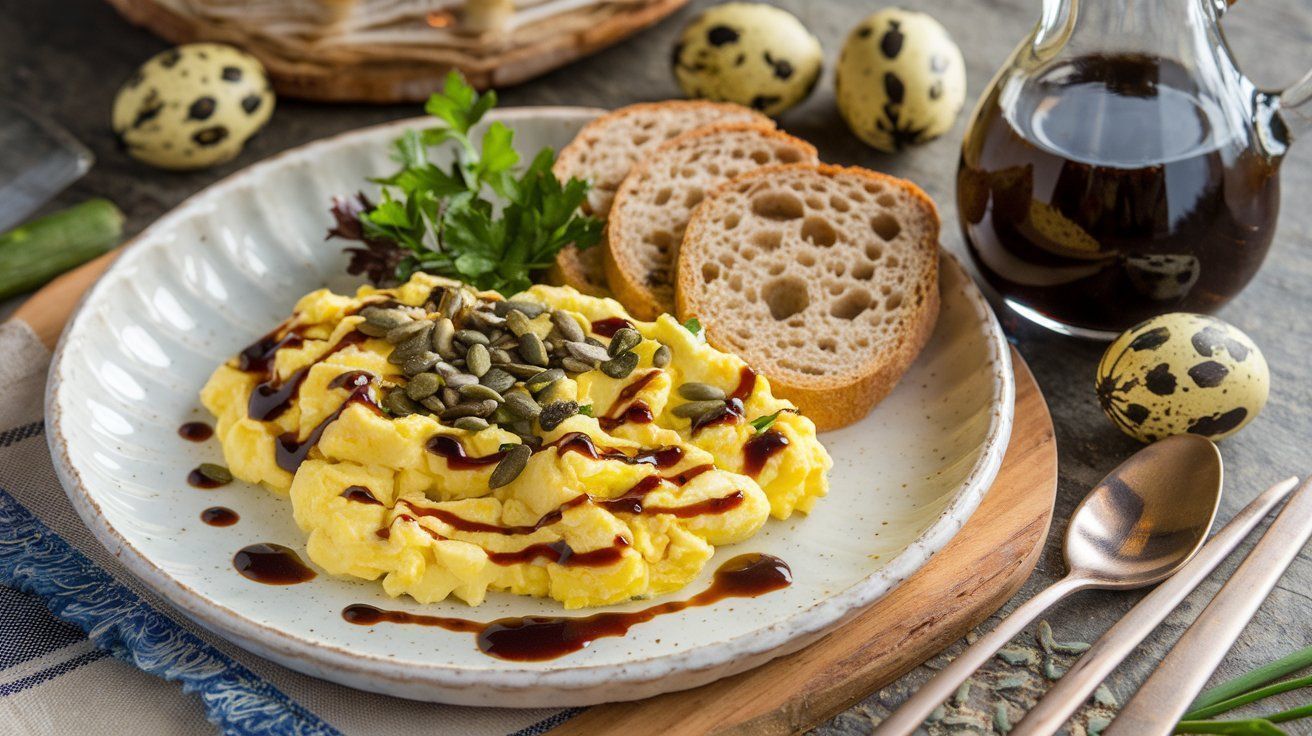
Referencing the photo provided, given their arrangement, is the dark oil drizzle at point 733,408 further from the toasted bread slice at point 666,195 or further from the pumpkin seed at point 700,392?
the toasted bread slice at point 666,195

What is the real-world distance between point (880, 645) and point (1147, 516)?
74 cm

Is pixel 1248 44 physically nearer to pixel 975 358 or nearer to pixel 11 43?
pixel 975 358

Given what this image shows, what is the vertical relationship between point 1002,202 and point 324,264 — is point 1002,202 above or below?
above

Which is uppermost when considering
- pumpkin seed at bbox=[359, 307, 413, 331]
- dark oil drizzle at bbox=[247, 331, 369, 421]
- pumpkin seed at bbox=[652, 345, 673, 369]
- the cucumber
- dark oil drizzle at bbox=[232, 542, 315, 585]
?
pumpkin seed at bbox=[652, 345, 673, 369]

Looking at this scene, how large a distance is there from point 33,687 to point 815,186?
2.14 metres

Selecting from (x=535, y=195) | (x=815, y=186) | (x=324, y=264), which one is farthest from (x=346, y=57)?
(x=815, y=186)

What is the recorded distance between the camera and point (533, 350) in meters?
2.55

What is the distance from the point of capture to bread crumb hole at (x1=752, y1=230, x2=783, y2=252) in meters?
3.04

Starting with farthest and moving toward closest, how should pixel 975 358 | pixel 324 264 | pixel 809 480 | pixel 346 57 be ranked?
pixel 346 57, pixel 324 264, pixel 975 358, pixel 809 480

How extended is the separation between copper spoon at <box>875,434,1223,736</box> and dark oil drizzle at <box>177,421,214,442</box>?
1.89 metres

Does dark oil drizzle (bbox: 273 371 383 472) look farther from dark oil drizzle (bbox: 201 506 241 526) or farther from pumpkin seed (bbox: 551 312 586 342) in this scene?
pumpkin seed (bbox: 551 312 586 342)

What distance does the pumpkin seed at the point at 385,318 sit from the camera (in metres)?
2.60

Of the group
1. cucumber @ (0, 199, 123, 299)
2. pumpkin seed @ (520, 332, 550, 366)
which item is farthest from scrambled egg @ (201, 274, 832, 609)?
cucumber @ (0, 199, 123, 299)

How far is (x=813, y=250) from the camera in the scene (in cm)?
302
